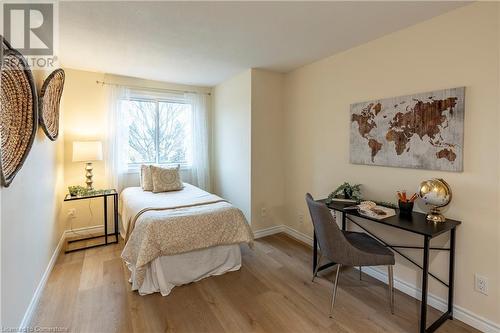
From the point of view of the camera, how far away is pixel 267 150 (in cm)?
354

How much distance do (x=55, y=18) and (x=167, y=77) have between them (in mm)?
1753

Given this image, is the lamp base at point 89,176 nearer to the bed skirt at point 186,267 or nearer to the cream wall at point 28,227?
the cream wall at point 28,227

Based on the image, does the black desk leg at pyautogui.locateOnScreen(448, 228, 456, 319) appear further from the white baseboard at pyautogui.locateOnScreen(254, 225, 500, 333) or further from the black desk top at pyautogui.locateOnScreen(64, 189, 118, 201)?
the black desk top at pyautogui.locateOnScreen(64, 189, 118, 201)

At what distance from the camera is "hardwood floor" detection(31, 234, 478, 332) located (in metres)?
1.82

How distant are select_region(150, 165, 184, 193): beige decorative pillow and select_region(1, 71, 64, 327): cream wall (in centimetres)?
110

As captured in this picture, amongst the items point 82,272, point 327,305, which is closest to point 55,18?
point 82,272

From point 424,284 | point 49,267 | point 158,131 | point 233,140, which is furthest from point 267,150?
point 49,267

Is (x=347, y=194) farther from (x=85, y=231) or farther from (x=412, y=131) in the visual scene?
(x=85, y=231)

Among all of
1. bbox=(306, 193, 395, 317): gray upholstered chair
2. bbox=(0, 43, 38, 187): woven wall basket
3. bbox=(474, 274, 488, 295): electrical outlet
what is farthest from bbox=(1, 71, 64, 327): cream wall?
bbox=(474, 274, 488, 295): electrical outlet

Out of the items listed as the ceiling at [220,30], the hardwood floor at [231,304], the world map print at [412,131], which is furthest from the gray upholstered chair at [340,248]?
the ceiling at [220,30]

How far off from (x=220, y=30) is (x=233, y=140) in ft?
5.85

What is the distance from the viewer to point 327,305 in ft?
6.75

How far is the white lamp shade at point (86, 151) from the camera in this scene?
121 inches

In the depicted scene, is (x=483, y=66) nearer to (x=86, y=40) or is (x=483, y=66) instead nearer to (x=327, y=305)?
(x=327, y=305)
